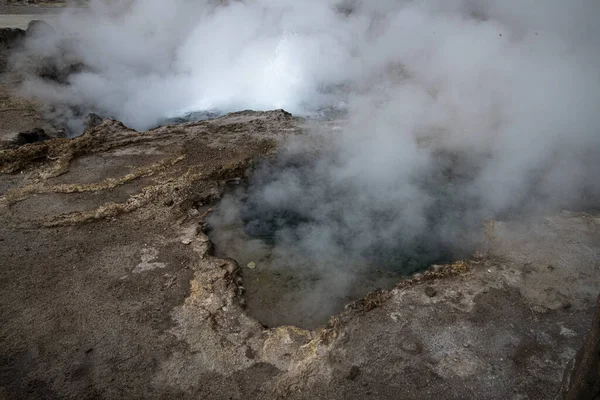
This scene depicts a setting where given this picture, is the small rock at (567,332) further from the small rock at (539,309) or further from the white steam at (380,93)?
the white steam at (380,93)

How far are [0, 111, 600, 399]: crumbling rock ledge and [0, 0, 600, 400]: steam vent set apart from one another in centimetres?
2

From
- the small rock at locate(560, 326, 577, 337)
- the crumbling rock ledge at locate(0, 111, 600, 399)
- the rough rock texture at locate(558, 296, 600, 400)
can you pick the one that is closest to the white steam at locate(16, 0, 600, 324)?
the crumbling rock ledge at locate(0, 111, 600, 399)

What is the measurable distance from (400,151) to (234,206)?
3.28 meters

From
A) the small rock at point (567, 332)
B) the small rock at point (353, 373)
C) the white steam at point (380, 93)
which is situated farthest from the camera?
the white steam at point (380, 93)

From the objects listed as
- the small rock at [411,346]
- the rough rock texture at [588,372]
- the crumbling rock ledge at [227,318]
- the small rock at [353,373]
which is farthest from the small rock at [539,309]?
the rough rock texture at [588,372]

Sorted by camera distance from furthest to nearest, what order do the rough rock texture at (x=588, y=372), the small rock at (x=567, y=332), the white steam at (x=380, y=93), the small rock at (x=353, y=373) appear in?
the white steam at (x=380, y=93) < the small rock at (x=567, y=332) < the small rock at (x=353, y=373) < the rough rock texture at (x=588, y=372)

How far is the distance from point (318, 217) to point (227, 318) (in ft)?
7.97

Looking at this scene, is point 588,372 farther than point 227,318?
No

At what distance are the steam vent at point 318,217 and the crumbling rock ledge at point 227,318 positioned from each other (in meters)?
0.02

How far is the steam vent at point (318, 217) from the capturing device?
12.6ft

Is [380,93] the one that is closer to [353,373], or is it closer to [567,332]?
[567,332]

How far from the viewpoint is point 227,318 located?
435cm

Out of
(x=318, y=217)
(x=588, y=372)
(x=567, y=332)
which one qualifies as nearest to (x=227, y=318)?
(x=318, y=217)

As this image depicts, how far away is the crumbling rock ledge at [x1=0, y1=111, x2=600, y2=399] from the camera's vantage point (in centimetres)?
370
